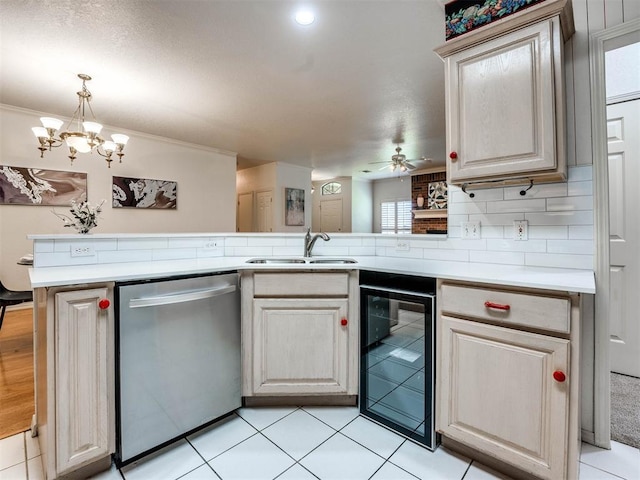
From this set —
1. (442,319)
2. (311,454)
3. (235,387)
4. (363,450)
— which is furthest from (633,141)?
(235,387)

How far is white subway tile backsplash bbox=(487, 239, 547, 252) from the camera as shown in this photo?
160 centimetres

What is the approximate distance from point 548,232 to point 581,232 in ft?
0.43

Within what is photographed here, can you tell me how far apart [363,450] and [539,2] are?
2.26m

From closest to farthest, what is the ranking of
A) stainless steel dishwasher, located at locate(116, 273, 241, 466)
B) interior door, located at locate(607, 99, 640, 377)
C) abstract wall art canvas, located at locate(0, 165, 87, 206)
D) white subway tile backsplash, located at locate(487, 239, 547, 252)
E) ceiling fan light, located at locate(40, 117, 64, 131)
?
stainless steel dishwasher, located at locate(116, 273, 241, 466)
white subway tile backsplash, located at locate(487, 239, 547, 252)
interior door, located at locate(607, 99, 640, 377)
ceiling fan light, located at locate(40, 117, 64, 131)
abstract wall art canvas, located at locate(0, 165, 87, 206)

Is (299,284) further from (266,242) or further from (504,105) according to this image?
(504,105)

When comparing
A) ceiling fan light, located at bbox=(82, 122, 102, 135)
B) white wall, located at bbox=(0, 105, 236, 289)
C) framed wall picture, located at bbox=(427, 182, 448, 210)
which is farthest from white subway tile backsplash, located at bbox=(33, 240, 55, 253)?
framed wall picture, located at bbox=(427, 182, 448, 210)

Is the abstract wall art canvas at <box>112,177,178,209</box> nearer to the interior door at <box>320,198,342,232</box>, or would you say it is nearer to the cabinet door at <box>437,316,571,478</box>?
the interior door at <box>320,198,342,232</box>

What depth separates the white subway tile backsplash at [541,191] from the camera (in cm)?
155

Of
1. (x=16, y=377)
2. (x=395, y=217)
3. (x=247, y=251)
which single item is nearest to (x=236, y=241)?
(x=247, y=251)

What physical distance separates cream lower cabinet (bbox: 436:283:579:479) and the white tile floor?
8.0 inches

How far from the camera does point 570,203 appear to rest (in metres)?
1.53

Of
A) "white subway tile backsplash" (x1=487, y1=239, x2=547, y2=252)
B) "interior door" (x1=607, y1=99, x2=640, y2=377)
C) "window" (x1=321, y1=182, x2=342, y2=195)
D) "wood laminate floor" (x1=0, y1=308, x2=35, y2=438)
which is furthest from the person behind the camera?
"window" (x1=321, y1=182, x2=342, y2=195)

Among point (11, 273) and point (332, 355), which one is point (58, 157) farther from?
point (332, 355)

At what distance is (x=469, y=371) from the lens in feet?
4.41
